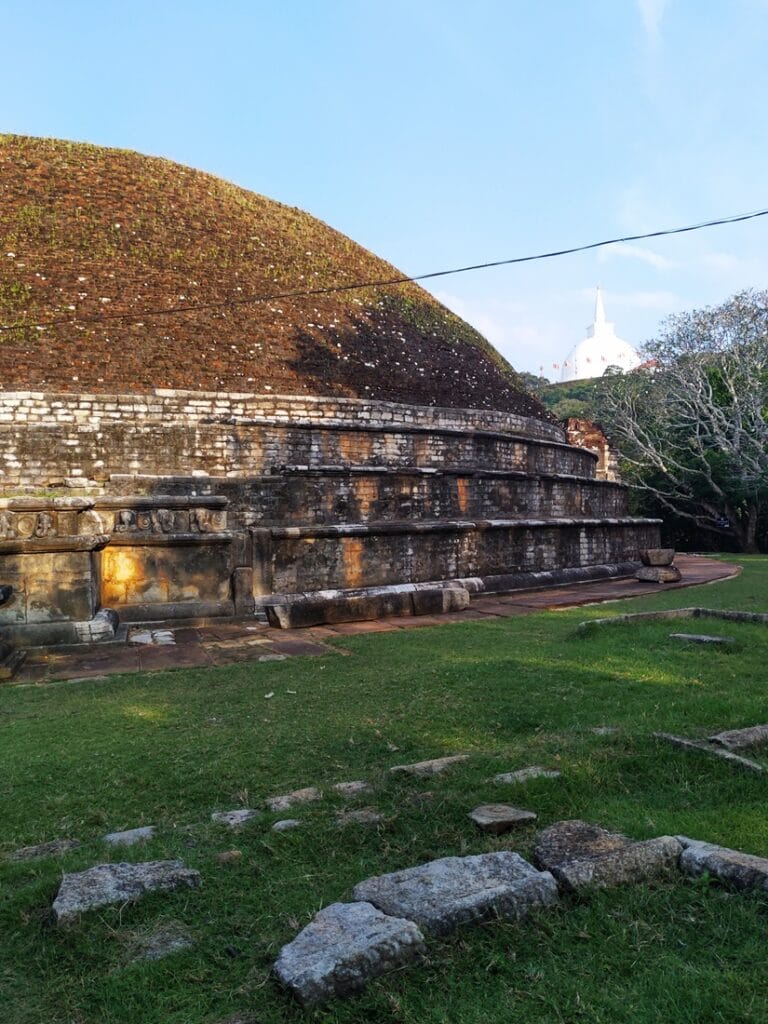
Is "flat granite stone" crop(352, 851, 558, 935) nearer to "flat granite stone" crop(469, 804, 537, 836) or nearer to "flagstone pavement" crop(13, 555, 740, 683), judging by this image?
"flat granite stone" crop(469, 804, 537, 836)

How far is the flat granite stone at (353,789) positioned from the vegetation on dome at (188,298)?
9078 mm

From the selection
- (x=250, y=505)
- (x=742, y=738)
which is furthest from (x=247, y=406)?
(x=742, y=738)

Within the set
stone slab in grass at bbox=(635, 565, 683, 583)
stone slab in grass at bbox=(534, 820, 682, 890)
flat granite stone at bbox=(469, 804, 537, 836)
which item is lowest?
stone slab in grass at bbox=(635, 565, 683, 583)

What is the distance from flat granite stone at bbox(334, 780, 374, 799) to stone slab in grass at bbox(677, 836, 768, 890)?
1237mm

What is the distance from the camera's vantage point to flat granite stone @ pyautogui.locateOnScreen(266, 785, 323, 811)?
2773 millimetres

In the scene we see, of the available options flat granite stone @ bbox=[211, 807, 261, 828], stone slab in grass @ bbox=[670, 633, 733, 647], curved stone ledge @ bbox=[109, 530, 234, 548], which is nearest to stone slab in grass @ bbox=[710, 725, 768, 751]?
flat granite stone @ bbox=[211, 807, 261, 828]

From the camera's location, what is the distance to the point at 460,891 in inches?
75.2

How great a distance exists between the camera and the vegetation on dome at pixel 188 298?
10914 millimetres

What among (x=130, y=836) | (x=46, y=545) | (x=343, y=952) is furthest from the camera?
(x=46, y=545)

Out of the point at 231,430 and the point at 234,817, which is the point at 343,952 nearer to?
the point at 234,817

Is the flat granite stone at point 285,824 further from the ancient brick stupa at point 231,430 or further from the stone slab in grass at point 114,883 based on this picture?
the ancient brick stupa at point 231,430

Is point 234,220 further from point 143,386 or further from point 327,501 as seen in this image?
point 327,501

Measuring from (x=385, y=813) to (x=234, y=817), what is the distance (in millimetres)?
588

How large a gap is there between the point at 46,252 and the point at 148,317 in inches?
84.5
